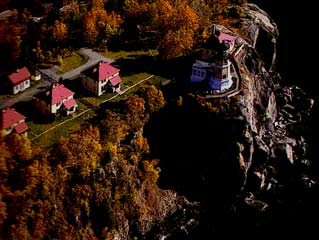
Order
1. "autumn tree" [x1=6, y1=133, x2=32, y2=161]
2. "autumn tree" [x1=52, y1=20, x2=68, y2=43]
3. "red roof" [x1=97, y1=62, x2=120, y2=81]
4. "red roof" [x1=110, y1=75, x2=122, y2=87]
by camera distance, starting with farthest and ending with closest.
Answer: "autumn tree" [x1=52, y1=20, x2=68, y2=43] < "red roof" [x1=110, y1=75, x2=122, y2=87] < "red roof" [x1=97, y1=62, x2=120, y2=81] < "autumn tree" [x1=6, y1=133, x2=32, y2=161]

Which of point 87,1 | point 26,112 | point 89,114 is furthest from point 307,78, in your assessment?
point 26,112

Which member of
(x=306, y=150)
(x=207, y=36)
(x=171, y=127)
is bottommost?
(x=306, y=150)

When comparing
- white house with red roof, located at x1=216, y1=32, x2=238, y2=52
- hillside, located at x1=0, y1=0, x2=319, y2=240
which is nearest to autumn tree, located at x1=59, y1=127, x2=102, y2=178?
hillside, located at x1=0, y1=0, x2=319, y2=240

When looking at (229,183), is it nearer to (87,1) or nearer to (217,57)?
(217,57)

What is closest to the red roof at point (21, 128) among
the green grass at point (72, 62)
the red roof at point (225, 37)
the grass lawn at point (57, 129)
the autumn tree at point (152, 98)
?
the grass lawn at point (57, 129)

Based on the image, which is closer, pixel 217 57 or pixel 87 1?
pixel 217 57

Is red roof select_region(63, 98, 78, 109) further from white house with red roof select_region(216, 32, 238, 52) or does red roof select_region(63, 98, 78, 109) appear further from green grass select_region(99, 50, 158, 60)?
white house with red roof select_region(216, 32, 238, 52)

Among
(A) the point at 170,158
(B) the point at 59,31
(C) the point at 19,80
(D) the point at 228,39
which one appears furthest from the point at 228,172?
(B) the point at 59,31

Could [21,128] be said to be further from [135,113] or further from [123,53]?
[123,53]
